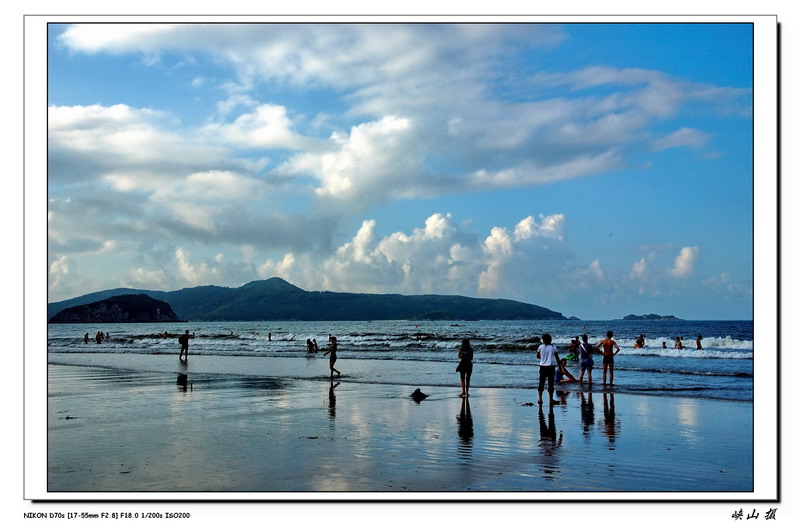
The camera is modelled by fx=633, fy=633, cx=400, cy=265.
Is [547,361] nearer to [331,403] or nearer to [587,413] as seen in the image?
[587,413]

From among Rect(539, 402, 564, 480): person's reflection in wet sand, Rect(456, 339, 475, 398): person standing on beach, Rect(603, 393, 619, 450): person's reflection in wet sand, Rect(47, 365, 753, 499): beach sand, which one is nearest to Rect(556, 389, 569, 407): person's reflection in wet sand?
Rect(47, 365, 753, 499): beach sand

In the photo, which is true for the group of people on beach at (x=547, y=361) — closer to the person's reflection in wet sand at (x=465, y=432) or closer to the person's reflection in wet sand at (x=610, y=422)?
the person's reflection in wet sand at (x=610, y=422)

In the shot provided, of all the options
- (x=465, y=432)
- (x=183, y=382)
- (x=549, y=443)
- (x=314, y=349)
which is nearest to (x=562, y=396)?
(x=465, y=432)

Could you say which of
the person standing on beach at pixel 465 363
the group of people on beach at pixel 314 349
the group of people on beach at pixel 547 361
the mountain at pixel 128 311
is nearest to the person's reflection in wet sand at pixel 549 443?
the group of people on beach at pixel 547 361

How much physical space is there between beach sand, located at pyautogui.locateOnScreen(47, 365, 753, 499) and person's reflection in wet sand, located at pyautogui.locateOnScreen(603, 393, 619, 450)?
0.04 m

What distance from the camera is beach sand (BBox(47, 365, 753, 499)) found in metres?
8.99

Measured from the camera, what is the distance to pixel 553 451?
1102cm

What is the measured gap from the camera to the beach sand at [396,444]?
8992mm

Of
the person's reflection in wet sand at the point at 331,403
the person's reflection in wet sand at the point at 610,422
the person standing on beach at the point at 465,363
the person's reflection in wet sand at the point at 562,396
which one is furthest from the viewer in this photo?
the person standing on beach at the point at 465,363

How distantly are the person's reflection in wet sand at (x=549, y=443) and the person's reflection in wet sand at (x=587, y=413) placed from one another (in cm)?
64

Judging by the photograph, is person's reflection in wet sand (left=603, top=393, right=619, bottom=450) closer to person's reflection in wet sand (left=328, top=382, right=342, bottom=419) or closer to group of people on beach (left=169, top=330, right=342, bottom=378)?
person's reflection in wet sand (left=328, top=382, right=342, bottom=419)
